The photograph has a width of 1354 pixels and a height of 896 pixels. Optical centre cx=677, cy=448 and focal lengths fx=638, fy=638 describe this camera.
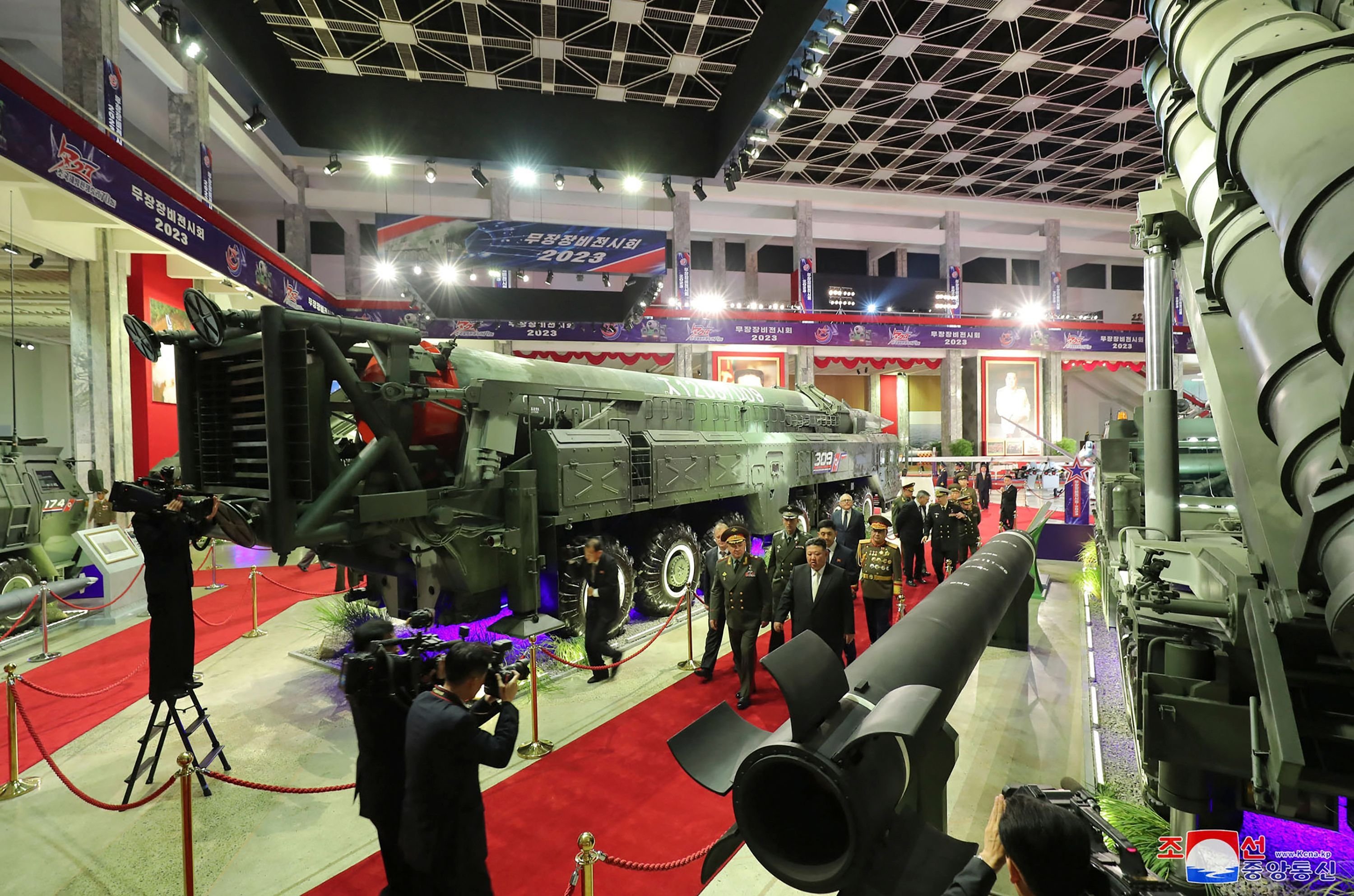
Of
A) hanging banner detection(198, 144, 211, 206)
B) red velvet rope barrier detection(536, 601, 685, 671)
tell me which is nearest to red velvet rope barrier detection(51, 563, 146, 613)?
red velvet rope barrier detection(536, 601, 685, 671)

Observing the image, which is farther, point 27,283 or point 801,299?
point 801,299

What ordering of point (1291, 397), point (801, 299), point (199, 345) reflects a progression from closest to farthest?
point (1291, 397) < point (199, 345) < point (801, 299)

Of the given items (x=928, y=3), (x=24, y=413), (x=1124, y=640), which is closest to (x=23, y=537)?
(x=1124, y=640)

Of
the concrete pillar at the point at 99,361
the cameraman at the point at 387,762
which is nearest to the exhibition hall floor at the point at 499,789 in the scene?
the cameraman at the point at 387,762

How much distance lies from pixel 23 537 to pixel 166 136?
1456cm

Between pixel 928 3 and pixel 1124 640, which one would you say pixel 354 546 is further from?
pixel 928 3

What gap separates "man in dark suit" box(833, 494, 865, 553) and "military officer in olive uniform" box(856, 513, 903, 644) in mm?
2172

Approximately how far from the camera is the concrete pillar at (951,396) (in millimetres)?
25594

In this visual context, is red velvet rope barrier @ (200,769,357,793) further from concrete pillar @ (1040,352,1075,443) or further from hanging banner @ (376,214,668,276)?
concrete pillar @ (1040,352,1075,443)

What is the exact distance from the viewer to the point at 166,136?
1727cm

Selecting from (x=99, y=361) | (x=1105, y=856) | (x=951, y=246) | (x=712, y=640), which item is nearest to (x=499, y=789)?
(x=712, y=640)

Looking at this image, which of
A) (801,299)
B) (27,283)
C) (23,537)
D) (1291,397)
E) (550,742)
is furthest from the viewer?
(801,299)

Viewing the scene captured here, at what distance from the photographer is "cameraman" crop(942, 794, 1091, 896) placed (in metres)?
1.62

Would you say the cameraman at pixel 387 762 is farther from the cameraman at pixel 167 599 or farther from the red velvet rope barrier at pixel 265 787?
the cameraman at pixel 167 599
